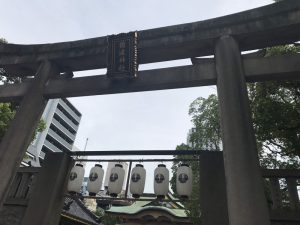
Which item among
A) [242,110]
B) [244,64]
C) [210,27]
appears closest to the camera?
[242,110]

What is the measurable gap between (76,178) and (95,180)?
48cm

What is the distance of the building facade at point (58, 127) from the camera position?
184ft

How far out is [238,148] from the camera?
452cm

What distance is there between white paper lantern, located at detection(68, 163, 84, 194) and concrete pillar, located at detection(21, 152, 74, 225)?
255 millimetres

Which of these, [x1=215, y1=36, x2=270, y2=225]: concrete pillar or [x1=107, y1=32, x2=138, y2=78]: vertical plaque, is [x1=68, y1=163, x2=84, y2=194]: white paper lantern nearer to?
[x1=107, y1=32, x2=138, y2=78]: vertical plaque

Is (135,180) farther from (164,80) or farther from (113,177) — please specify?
(164,80)

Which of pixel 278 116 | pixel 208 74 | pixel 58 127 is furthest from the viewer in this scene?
pixel 58 127

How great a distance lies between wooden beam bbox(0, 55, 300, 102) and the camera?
18.4 feet

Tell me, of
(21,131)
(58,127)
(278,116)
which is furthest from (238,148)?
(58,127)

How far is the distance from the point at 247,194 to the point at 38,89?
5729 mm

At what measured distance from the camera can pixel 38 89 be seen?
23.2 feet

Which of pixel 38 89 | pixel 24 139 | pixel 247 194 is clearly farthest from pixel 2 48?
pixel 247 194

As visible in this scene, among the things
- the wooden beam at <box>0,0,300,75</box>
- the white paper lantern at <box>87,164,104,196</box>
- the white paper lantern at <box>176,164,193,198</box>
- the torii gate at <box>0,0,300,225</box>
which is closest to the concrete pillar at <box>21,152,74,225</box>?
the white paper lantern at <box>87,164,104,196</box>

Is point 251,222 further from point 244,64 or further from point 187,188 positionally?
point 244,64
